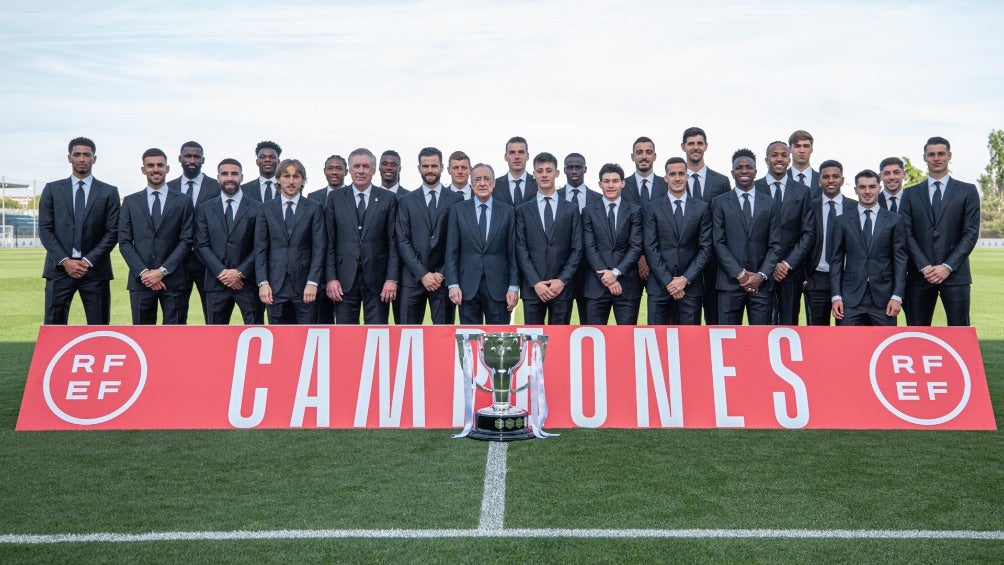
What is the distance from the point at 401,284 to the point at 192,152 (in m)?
2.74

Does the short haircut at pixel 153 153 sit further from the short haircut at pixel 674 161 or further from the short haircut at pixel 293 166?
the short haircut at pixel 674 161

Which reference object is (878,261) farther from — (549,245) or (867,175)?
(549,245)

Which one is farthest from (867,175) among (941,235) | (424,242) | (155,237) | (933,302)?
(155,237)

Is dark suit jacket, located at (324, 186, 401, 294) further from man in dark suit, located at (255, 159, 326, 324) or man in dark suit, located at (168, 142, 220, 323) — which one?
man in dark suit, located at (168, 142, 220, 323)

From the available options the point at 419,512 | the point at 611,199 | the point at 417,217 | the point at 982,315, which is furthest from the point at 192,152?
the point at 982,315

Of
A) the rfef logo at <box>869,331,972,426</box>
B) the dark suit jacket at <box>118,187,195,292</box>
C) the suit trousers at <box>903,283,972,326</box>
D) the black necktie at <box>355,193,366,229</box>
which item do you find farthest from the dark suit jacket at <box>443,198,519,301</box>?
the suit trousers at <box>903,283,972,326</box>

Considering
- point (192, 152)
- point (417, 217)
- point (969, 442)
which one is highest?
point (192, 152)

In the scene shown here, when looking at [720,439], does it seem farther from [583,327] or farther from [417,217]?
[417,217]

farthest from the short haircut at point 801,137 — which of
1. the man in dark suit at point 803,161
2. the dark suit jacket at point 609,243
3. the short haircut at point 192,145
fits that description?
the short haircut at point 192,145

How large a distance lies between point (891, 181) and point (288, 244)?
563 centimetres

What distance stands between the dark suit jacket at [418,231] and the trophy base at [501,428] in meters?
2.03

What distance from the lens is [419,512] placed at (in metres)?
4.12

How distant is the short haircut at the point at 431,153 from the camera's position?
24.9 ft

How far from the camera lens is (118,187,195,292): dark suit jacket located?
289 inches
